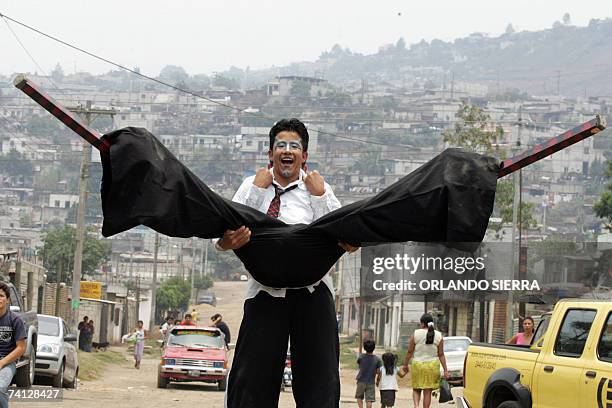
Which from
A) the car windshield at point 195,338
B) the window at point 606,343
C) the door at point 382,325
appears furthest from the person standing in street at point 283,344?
the door at point 382,325

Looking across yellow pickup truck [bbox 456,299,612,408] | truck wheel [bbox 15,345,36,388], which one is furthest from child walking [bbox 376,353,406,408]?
truck wheel [bbox 15,345,36,388]

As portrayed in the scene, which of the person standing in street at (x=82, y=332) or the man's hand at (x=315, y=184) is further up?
the man's hand at (x=315, y=184)

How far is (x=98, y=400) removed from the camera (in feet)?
75.9

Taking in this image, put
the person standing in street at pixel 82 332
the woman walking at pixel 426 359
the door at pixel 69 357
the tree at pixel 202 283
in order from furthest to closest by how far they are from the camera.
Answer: the tree at pixel 202 283
the person standing in street at pixel 82 332
the door at pixel 69 357
the woman walking at pixel 426 359

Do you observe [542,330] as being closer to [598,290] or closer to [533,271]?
[598,290]

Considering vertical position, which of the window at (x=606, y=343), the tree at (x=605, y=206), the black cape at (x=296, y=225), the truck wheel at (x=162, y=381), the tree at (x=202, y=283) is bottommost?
the tree at (x=202, y=283)

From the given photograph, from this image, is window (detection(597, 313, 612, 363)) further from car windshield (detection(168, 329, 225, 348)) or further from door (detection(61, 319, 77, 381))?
car windshield (detection(168, 329, 225, 348))

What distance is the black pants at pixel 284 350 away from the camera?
6598mm

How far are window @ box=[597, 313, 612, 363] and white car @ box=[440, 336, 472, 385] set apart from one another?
1790 cm

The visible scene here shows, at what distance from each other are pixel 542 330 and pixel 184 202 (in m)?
9.21

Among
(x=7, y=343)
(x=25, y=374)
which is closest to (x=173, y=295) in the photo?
(x=25, y=374)

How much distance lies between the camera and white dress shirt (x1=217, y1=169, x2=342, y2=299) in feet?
22.3

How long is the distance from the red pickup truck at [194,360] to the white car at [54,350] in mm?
3791

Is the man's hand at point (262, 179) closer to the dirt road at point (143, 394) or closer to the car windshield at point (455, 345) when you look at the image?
the dirt road at point (143, 394)
